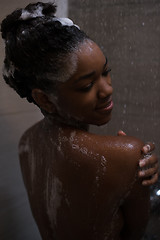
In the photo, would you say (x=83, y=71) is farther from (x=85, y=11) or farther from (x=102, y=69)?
(x=85, y=11)

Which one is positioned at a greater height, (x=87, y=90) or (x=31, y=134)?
(x=87, y=90)

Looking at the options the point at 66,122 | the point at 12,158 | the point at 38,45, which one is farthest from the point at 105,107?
the point at 12,158

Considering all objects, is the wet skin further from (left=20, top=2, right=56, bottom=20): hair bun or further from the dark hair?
(left=20, top=2, right=56, bottom=20): hair bun

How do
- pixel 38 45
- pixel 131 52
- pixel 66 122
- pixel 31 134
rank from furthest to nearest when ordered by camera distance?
pixel 131 52 → pixel 31 134 → pixel 66 122 → pixel 38 45

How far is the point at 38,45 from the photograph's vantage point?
759mm

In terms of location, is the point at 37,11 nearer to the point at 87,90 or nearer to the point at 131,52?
the point at 87,90

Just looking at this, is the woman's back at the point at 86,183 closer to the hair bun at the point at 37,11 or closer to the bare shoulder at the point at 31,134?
the bare shoulder at the point at 31,134

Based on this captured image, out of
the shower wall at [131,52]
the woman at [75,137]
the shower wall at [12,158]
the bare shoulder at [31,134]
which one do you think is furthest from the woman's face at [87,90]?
the shower wall at [131,52]

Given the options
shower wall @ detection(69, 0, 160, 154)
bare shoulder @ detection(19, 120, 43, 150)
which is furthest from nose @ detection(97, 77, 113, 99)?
shower wall @ detection(69, 0, 160, 154)

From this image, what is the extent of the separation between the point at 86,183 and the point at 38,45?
1.24 feet

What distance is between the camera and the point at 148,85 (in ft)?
6.04

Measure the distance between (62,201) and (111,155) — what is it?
0.21 meters

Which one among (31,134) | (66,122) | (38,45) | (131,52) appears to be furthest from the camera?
(131,52)

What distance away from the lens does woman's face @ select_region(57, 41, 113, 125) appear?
0.78 meters
